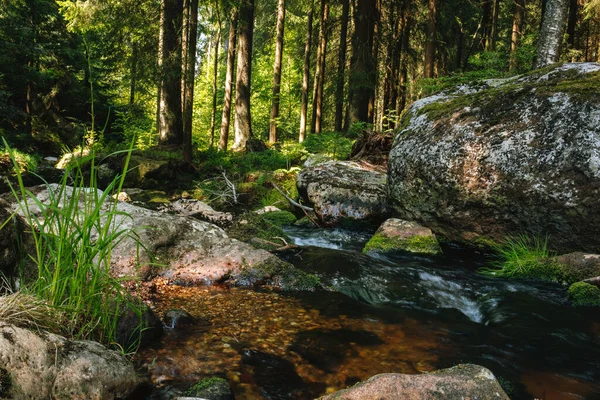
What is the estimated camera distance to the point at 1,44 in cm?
1516

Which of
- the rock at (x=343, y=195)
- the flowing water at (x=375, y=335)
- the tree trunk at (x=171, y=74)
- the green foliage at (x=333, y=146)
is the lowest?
the flowing water at (x=375, y=335)

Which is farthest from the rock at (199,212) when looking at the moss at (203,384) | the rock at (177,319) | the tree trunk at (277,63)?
the tree trunk at (277,63)

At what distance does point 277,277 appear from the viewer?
4.48m

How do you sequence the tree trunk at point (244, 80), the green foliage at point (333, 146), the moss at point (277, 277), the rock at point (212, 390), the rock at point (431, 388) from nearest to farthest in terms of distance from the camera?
1. the rock at point (431, 388)
2. the rock at point (212, 390)
3. the moss at point (277, 277)
4. the green foliage at point (333, 146)
5. the tree trunk at point (244, 80)

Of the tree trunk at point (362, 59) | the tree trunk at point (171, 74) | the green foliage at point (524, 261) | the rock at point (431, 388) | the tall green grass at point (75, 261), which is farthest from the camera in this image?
the tree trunk at point (362, 59)

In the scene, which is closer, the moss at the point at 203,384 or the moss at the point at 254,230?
the moss at the point at 203,384

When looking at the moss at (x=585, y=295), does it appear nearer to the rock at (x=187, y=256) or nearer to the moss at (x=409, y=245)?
the moss at (x=409, y=245)

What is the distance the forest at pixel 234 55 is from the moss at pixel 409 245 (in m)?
5.05

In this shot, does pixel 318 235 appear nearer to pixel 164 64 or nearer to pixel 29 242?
pixel 29 242

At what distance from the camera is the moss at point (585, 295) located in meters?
4.20

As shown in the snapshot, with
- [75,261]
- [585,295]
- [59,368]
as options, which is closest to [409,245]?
[585,295]

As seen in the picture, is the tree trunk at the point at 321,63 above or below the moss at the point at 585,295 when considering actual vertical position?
above

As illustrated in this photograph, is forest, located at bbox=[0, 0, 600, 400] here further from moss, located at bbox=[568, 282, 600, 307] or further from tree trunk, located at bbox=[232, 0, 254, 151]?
tree trunk, located at bbox=[232, 0, 254, 151]

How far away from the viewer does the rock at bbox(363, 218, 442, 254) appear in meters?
6.07
